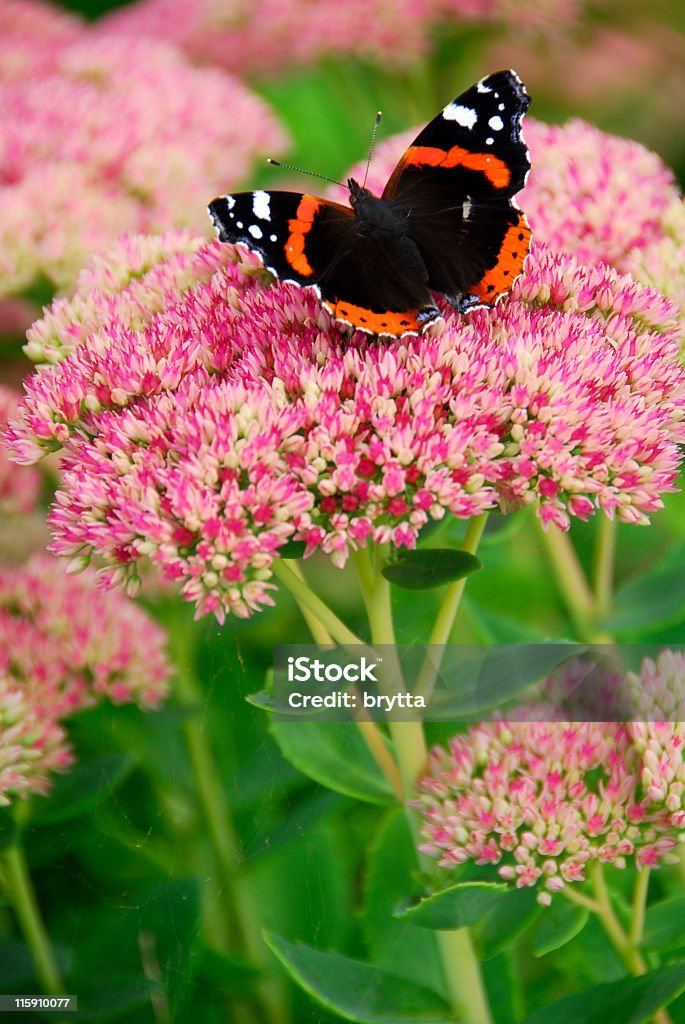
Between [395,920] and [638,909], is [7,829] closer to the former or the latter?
[395,920]

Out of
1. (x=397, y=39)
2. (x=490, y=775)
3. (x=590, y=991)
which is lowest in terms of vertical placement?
(x=590, y=991)

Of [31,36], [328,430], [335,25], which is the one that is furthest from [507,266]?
[31,36]

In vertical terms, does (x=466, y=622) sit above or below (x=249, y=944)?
above

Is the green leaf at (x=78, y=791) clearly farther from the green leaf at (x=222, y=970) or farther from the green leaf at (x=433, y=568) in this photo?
the green leaf at (x=433, y=568)

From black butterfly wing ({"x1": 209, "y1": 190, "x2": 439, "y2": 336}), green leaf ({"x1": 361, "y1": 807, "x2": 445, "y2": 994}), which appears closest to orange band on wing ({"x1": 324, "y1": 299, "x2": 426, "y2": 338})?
black butterfly wing ({"x1": 209, "y1": 190, "x2": 439, "y2": 336})

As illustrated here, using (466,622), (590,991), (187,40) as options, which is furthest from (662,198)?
(187,40)

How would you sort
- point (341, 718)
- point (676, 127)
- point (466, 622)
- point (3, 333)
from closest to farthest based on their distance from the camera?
point (341, 718) → point (466, 622) → point (3, 333) → point (676, 127)

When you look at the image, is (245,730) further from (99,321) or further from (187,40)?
(187,40)

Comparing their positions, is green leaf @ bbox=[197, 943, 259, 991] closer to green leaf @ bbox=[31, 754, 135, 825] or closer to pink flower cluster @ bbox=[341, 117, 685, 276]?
green leaf @ bbox=[31, 754, 135, 825]

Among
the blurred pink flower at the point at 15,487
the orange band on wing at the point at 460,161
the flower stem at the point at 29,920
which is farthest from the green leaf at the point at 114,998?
the orange band on wing at the point at 460,161
